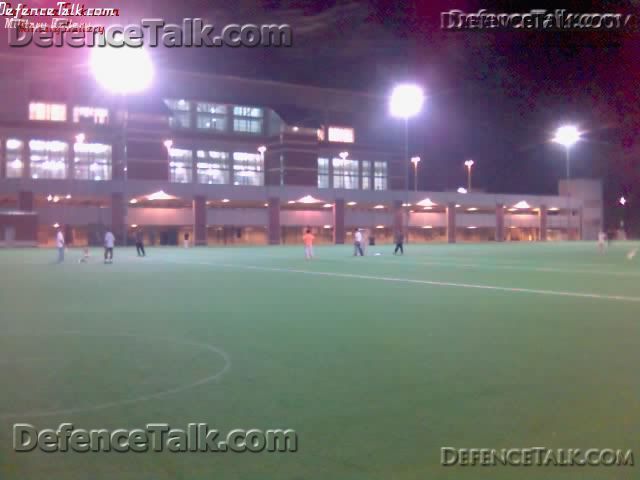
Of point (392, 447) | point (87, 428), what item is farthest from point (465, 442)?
point (87, 428)

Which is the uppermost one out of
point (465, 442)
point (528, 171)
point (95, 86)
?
point (95, 86)

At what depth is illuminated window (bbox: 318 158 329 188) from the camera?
87.8 metres

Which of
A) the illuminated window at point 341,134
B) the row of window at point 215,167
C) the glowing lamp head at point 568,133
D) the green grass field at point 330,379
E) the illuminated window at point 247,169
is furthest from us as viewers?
the illuminated window at point 341,134

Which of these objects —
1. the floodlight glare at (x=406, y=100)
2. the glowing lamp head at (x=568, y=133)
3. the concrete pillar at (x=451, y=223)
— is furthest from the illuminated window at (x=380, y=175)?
the glowing lamp head at (x=568, y=133)

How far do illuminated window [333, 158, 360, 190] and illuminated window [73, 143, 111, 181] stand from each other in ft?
97.9

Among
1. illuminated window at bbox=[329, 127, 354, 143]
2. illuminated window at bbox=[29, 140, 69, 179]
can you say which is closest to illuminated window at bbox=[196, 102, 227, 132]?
illuminated window at bbox=[329, 127, 354, 143]

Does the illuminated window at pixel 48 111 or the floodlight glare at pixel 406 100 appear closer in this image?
the floodlight glare at pixel 406 100

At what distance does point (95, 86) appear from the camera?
7269cm

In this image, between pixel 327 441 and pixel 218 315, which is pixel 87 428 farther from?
pixel 218 315

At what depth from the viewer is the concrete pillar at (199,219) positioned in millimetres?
66562

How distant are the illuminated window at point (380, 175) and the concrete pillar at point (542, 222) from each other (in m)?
22.4

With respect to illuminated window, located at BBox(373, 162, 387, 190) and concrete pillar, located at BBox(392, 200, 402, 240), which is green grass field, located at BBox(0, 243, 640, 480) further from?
illuminated window, located at BBox(373, 162, 387, 190)

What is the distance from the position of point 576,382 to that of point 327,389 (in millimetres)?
2796

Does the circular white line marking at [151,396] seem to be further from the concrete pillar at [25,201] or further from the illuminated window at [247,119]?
the illuminated window at [247,119]
